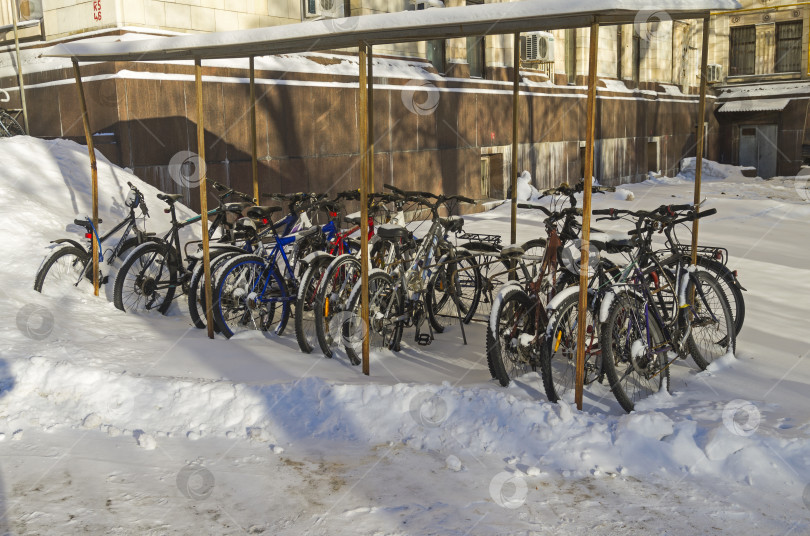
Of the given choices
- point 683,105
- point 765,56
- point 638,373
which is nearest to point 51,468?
point 638,373

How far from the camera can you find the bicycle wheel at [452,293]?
258 inches

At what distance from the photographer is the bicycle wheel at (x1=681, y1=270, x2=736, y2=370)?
18.5ft

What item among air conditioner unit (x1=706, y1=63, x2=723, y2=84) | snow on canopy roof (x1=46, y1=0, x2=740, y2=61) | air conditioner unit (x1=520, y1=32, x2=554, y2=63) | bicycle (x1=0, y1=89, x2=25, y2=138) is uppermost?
air conditioner unit (x1=520, y1=32, x2=554, y2=63)

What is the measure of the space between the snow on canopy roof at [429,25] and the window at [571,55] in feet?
49.4

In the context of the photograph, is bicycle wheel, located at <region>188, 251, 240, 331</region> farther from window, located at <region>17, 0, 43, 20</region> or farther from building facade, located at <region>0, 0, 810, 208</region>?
window, located at <region>17, 0, 43, 20</region>

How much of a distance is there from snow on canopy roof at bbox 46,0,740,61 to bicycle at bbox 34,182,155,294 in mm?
1671

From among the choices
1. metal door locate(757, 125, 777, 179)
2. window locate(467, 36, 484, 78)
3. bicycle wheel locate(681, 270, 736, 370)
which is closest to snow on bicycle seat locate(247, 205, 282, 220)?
bicycle wheel locate(681, 270, 736, 370)

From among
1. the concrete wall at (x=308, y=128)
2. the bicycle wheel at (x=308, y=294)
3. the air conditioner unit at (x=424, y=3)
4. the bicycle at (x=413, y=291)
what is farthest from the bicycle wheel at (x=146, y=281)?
the air conditioner unit at (x=424, y=3)

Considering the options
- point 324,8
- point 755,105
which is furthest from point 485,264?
point 755,105

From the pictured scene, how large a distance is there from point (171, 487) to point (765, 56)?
31.7 metres

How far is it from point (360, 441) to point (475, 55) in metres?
13.0

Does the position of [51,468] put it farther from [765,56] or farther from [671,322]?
[765,56]

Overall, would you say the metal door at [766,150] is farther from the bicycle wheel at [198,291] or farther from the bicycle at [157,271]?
the bicycle wheel at [198,291]

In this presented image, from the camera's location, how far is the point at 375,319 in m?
6.00
